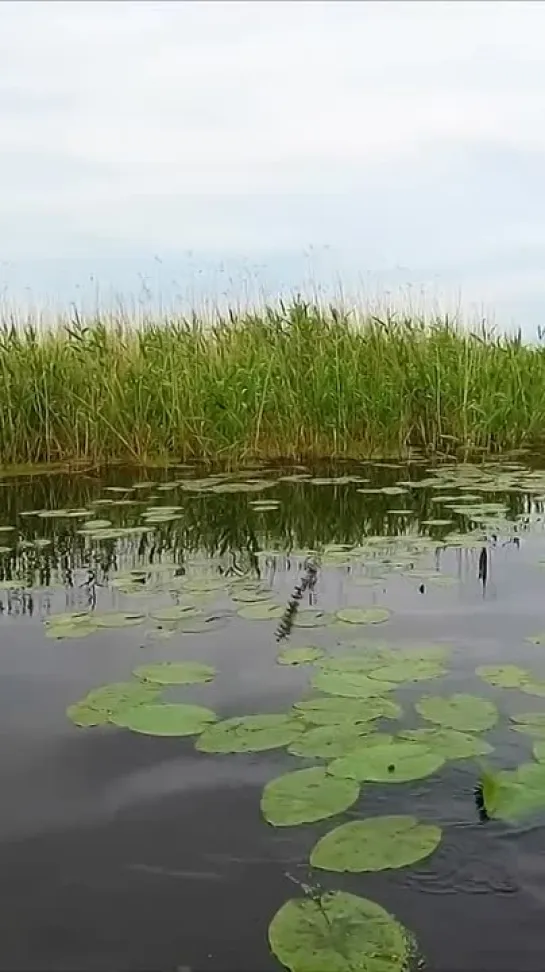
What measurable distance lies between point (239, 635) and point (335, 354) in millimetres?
3993

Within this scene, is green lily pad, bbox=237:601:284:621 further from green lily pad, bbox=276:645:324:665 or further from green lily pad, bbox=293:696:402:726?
green lily pad, bbox=293:696:402:726

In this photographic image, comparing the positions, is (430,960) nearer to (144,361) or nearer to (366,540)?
(366,540)

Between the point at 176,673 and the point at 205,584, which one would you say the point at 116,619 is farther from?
the point at 176,673

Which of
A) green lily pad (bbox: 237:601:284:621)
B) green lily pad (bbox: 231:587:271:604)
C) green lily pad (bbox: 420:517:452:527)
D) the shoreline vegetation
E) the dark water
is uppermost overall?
the shoreline vegetation

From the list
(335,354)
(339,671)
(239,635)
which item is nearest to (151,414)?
(335,354)

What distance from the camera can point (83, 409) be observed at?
Answer: 5.96m

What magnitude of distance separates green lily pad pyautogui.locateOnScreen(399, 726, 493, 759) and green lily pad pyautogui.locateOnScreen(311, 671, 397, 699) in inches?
8.0

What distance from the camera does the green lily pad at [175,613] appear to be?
272 cm

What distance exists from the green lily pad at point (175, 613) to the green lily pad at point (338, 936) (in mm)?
1506

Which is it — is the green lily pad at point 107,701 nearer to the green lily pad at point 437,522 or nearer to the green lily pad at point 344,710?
the green lily pad at point 344,710

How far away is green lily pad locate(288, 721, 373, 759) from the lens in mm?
1719

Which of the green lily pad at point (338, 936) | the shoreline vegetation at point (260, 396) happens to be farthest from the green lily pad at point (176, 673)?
the shoreline vegetation at point (260, 396)

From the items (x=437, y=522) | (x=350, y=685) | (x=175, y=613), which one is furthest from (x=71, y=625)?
(x=437, y=522)

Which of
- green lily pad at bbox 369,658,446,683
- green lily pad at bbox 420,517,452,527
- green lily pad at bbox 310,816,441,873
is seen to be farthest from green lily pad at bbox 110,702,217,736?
green lily pad at bbox 420,517,452,527
